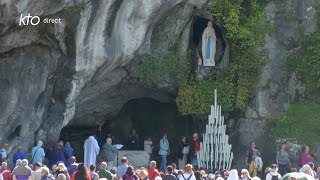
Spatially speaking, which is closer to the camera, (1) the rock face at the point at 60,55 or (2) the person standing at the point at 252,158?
(1) the rock face at the point at 60,55

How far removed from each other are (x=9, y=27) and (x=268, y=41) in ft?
28.8

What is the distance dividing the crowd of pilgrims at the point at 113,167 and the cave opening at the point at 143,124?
1.74 meters

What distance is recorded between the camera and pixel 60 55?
27.7m

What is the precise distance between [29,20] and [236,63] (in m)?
7.81

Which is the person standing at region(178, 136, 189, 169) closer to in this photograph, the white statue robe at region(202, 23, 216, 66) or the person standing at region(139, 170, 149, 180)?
the white statue robe at region(202, 23, 216, 66)

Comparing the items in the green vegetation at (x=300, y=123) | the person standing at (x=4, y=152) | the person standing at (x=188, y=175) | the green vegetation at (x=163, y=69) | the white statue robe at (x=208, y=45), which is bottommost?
the person standing at (x=188, y=175)

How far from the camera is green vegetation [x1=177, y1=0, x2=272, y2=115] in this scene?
30.7 metres

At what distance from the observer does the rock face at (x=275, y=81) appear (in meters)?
30.7

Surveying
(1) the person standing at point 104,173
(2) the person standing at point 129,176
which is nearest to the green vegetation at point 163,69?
(1) the person standing at point 104,173

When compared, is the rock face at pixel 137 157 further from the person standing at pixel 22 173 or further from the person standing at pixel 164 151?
the person standing at pixel 22 173

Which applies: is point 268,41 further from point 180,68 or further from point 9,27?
point 9,27

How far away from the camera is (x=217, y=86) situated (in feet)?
102

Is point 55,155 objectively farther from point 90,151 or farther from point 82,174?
point 82,174

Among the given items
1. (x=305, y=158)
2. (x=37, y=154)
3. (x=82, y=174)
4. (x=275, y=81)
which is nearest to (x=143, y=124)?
(x=275, y=81)
